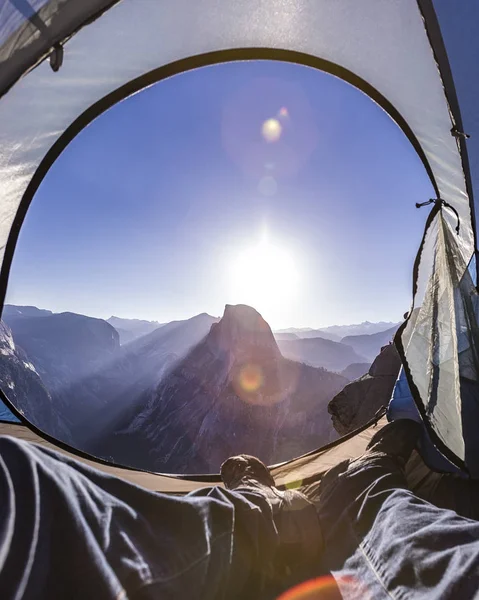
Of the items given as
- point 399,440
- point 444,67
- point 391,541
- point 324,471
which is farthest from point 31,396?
point 444,67

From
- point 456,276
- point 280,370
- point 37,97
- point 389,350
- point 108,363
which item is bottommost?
point 108,363

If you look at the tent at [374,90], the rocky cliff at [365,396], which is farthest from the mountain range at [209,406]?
the tent at [374,90]

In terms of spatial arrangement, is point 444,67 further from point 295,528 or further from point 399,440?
point 295,528

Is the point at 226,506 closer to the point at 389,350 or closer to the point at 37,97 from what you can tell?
the point at 37,97

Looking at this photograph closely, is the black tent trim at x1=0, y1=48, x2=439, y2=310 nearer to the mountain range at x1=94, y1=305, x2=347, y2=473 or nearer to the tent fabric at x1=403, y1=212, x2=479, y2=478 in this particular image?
the tent fabric at x1=403, y1=212, x2=479, y2=478

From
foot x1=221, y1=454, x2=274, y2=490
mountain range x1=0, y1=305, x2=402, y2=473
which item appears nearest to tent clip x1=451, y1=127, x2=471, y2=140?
foot x1=221, y1=454, x2=274, y2=490

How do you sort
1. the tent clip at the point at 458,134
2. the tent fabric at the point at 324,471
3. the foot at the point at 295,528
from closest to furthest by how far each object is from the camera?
the foot at the point at 295,528, the tent fabric at the point at 324,471, the tent clip at the point at 458,134

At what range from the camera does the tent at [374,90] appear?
199 cm

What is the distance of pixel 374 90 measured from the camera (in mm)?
2609

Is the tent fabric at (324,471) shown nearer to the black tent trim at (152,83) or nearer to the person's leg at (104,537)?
the person's leg at (104,537)

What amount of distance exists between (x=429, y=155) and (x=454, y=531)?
8.44 feet

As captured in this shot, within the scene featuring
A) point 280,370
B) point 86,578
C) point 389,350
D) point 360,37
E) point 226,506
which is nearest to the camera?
point 86,578

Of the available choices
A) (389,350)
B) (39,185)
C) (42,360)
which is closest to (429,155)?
(39,185)

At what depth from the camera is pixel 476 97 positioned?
7.05ft
